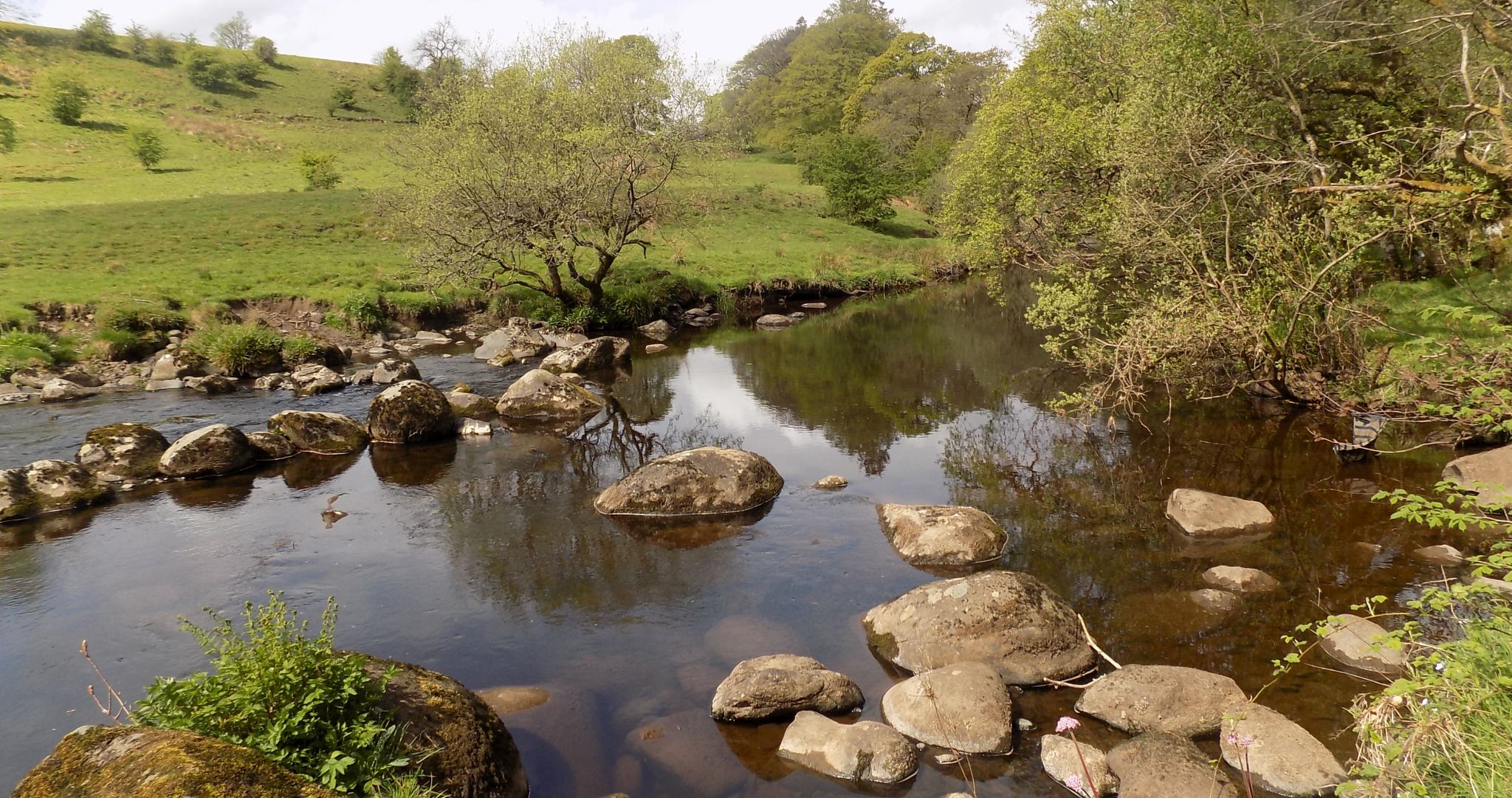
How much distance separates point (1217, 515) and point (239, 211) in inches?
Answer: 1940

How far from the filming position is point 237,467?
1838cm

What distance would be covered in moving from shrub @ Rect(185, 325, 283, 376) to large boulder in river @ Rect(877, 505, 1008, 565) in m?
23.2

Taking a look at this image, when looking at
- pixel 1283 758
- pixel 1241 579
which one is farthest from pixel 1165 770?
pixel 1241 579

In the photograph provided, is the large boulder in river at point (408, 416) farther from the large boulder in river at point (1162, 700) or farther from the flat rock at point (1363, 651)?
the flat rock at point (1363, 651)

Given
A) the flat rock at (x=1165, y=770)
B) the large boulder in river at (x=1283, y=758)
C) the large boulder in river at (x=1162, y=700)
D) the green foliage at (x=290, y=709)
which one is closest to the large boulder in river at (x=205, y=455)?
the green foliage at (x=290, y=709)

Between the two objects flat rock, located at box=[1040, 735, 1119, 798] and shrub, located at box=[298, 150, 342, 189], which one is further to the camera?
shrub, located at box=[298, 150, 342, 189]

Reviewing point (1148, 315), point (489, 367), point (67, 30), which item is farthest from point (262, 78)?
point (1148, 315)

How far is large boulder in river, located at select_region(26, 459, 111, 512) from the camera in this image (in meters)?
16.0

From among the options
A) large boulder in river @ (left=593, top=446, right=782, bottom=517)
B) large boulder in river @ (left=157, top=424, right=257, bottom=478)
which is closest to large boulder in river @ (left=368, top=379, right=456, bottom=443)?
large boulder in river @ (left=157, top=424, right=257, bottom=478)

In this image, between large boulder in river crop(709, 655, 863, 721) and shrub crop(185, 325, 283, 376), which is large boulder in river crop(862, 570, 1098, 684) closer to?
large boulder in river crop(709, 655, 863, 721)

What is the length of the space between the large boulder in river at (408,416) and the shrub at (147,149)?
50253 mm

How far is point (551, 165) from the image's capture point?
3189cm

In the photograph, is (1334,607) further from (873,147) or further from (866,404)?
(873,147)

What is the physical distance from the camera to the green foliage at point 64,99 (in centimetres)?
6134
